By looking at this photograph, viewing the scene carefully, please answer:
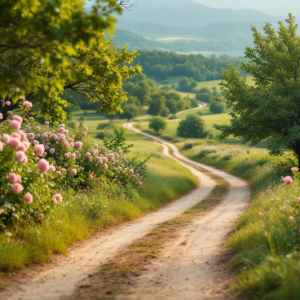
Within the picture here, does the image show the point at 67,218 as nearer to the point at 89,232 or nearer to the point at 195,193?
the point at 89,232

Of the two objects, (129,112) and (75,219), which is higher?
(129,112)

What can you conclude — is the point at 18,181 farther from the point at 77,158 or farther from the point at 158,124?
the point at 158,124

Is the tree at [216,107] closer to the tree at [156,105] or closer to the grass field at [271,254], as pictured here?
the tree at [156,105]

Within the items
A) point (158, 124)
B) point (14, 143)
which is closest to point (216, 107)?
point (158, 124)

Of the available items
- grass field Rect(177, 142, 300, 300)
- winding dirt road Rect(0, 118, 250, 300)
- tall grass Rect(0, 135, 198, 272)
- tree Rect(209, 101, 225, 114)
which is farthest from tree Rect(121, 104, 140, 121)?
grass field Rect(177, 142, 300, 300)

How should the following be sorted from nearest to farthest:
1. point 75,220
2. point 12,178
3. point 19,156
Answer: point 12,178, point 19,156, point 75,220

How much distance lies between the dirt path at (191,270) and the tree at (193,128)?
2626 inches

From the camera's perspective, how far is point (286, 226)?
625 centimetres

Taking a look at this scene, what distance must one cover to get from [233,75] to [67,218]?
17.5 m

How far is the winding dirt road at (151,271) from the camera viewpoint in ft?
16.1

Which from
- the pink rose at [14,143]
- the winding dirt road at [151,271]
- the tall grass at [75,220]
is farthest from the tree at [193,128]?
the pink rose at [14,143]

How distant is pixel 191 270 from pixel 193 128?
71886 mm

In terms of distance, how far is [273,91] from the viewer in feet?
65.7

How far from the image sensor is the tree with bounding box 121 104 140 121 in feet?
340
